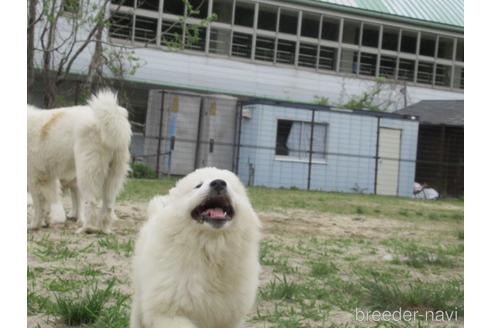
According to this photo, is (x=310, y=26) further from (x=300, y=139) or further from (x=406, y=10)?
(x=406, y=10)

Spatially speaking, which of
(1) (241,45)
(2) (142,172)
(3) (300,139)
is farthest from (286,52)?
(2) (142,172)

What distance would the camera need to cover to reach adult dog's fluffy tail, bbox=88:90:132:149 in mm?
6891

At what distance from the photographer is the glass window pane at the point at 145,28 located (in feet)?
70.8

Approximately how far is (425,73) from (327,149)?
7736mm

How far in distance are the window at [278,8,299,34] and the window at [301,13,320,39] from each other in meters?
0.40

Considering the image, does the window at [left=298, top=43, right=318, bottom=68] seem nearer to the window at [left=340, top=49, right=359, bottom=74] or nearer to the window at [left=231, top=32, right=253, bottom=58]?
the window at [left=340, top=49, right=359, bottom=74]

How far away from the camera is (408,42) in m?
25.0

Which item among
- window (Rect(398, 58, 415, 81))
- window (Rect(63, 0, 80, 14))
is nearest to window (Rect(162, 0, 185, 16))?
window (Rect(63, 0, 80, 14))

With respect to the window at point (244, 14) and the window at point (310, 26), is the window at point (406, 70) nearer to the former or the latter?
the window at point (310, 26)

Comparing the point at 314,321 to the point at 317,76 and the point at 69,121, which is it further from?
the point at 317,76

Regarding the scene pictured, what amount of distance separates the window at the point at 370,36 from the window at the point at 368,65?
3.19ft

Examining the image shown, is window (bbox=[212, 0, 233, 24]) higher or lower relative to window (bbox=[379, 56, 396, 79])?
higher

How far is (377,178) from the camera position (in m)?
22.6
